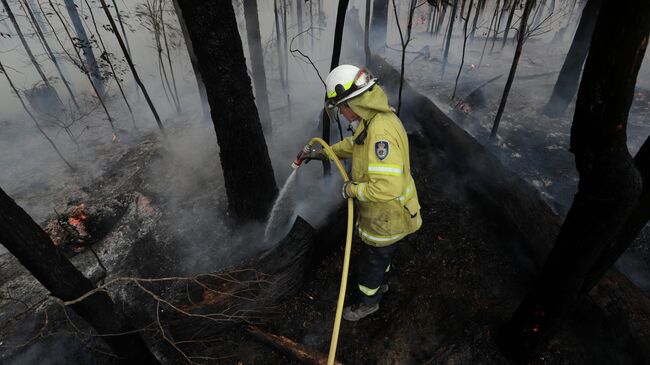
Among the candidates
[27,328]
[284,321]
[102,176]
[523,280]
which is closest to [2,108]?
[102,176]

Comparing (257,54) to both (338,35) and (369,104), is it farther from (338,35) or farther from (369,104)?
(369,104)

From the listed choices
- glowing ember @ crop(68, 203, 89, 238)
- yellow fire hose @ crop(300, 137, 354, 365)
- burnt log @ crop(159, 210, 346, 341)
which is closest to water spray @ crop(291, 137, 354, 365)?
yellow fire hose @ crop(300, 137, 354, 365)

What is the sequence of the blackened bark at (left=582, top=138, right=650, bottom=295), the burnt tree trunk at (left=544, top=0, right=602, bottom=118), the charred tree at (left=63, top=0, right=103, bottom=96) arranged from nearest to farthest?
1. the blackened bark at (left=582, top=138, right=650, bottom=295)
2. the burnt tree trunk at (left=544, top=0, right=602, bottom=118)
3. the charred tree at (left=63, top=0, right=103, bottom=96)

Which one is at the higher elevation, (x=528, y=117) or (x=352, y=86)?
(x=352, y=86)

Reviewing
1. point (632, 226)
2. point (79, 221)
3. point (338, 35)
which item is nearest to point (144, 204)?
point (79, 221)

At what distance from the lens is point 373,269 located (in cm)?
333

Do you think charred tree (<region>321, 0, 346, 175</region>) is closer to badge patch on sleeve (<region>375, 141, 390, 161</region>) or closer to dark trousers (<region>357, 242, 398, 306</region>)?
badge patch on sleeve (<region>375, 141, 390, 161</region>)

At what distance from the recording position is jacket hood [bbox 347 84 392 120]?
276 cm

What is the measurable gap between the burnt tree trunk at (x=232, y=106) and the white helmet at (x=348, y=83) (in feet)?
4.78

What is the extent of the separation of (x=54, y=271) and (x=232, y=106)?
2.40m

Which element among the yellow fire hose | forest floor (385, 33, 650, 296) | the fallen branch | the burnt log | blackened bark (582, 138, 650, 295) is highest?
blackened bark (582, 138, 650, 295)

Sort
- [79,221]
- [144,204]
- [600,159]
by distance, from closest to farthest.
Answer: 1. [600,159]
2. [79,221]
3. [144,204]

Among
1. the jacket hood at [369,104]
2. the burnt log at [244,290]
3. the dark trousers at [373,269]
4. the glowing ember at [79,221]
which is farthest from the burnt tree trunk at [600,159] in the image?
the glowing ember at [79,221]

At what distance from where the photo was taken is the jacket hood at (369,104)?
9.06 ft
